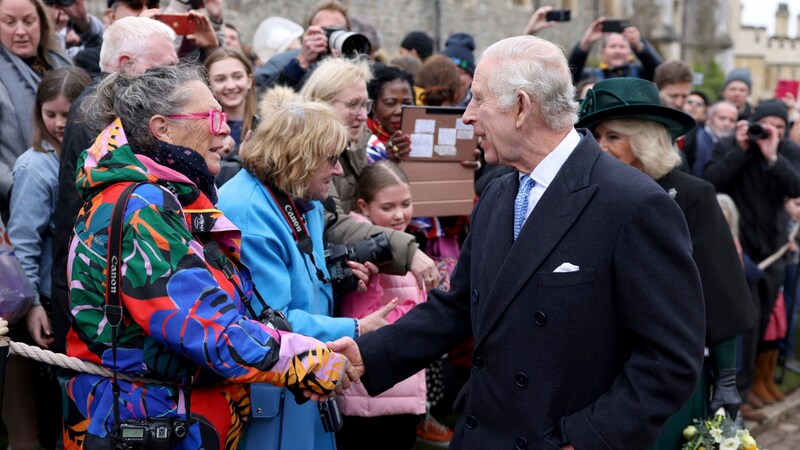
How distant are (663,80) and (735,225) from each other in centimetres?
143

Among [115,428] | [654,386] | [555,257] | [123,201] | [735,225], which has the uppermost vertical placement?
[123,201]

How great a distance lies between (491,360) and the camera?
262 centimetres

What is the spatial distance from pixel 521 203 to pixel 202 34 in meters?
3.43

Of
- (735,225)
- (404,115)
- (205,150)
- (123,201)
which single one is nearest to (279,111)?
(205,150)

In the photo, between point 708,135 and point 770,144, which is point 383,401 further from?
point 708,135

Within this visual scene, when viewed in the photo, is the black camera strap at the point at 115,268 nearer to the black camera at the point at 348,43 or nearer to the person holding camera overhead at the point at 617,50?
the black camera at the point at 348,43

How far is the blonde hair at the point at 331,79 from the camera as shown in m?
4.39

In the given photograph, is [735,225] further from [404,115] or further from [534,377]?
[534,377]

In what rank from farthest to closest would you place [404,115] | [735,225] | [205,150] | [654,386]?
[735,225] < [404,115] < [205,150] < [654,386]

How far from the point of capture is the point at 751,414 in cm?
657

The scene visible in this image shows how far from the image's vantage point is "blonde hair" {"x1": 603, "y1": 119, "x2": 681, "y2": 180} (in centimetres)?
365

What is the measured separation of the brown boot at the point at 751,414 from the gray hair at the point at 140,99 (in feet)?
17.5

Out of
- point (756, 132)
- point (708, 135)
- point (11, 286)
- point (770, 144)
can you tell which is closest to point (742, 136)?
point (756, 132)

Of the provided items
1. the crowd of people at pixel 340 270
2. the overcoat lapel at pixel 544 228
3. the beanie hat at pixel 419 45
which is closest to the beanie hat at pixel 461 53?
the beanie hat at pixel 419 45
